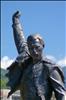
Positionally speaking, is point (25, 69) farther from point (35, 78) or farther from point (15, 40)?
point (15, 40)

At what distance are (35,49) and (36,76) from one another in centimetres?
35

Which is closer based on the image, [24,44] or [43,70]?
[43,70]

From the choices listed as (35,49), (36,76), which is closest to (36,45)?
(35,49)

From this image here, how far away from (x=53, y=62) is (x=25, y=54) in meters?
0.57

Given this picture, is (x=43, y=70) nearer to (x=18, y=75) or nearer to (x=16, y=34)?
(x=18, y=75)

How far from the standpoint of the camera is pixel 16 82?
7.60 m

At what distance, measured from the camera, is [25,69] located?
7562 millimetres

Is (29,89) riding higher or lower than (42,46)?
lower

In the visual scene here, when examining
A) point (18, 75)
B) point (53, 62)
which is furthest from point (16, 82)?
point (53, 62)

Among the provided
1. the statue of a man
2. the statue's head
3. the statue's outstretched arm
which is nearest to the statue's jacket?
the statue of a man

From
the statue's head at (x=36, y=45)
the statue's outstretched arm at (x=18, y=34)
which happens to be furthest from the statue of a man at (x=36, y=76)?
the statue's outstretched arm at (x=18, y=34)

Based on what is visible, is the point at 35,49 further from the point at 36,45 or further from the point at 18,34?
the point at 18,34

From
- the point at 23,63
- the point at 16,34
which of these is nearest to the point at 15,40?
the point at 16,34

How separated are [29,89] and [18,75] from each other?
32 centimetres
